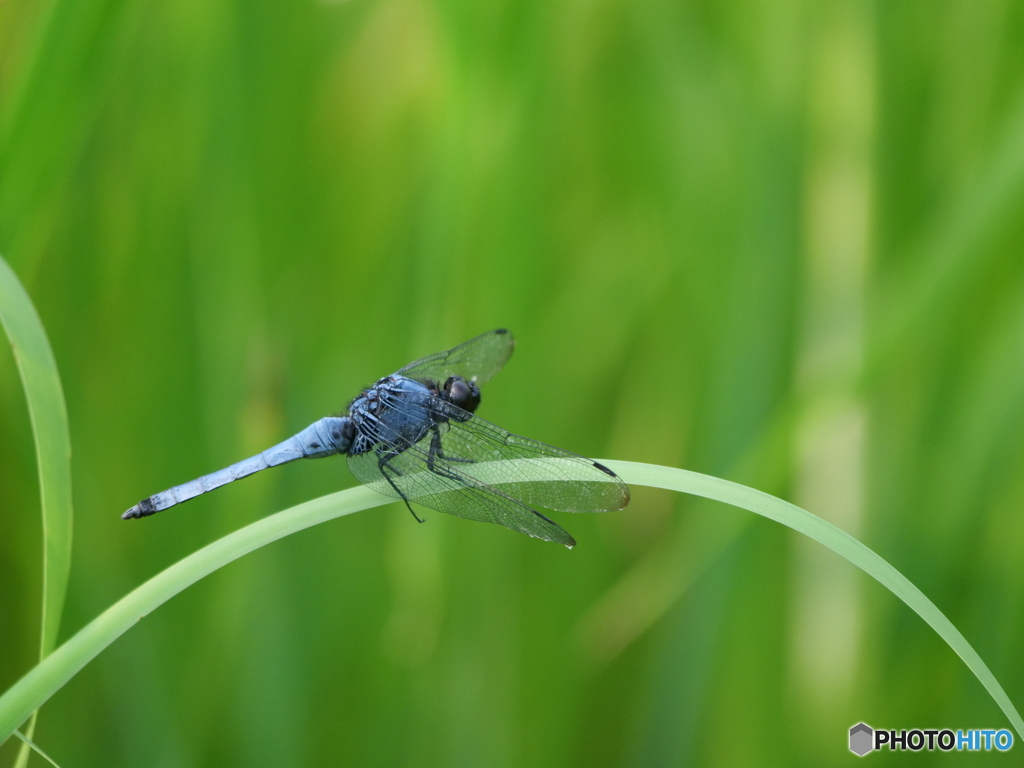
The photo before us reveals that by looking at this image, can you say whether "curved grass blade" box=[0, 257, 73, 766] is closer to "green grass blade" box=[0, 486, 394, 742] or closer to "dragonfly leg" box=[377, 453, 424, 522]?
"green grass blade" box=[0, 486, 394, 742]

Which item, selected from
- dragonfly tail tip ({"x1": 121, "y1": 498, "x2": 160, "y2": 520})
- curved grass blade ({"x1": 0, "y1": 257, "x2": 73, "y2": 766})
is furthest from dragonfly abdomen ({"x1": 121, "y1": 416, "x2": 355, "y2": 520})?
curved grass blade ({"x1": 0, "y1": 257, "x2": 73, "y2": 766})

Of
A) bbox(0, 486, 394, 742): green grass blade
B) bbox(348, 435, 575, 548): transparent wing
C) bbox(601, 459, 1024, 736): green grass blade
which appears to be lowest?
bbox(0, 486, 394, 742): green grass blade

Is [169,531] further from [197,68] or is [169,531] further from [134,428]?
[197,68]

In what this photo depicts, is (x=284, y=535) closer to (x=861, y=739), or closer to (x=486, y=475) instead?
(x=486, y=475)

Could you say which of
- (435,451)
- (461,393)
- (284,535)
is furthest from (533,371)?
(284,535)

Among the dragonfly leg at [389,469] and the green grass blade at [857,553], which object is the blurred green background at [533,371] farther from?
the green grass blade at [857,553]

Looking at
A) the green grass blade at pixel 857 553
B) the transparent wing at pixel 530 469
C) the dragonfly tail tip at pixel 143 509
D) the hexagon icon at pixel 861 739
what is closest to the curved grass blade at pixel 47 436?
the dragonfly tail tip at pixel 143 509
